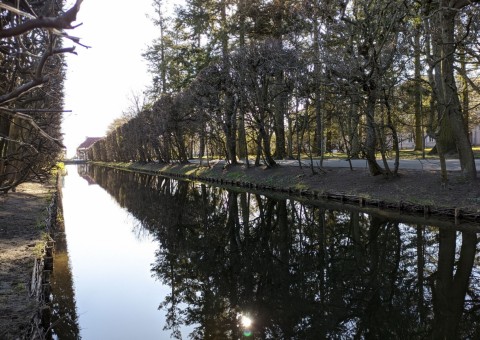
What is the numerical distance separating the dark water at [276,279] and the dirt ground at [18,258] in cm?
79

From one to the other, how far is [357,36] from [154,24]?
112 ft

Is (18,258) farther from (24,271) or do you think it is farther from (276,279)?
(276,279)

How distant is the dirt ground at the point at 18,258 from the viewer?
182 inches

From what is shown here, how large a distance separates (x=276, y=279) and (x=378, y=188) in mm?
8369

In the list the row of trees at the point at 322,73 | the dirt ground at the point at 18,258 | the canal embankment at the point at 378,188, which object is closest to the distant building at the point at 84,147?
the row of trees at the point at 322,73

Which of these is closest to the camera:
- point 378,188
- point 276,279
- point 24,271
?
point 24,271

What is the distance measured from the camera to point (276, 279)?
7727mm

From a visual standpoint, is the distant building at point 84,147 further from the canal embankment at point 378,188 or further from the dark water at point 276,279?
the dark water at point 276,279

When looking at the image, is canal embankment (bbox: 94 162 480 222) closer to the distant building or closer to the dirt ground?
the dirt ground

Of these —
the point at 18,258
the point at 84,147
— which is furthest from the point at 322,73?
the point at 84,147

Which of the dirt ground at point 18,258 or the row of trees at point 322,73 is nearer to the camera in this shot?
the dirt ground at point 18,258

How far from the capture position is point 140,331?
235 inches

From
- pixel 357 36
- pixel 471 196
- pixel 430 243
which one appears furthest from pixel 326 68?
pixel 430 243

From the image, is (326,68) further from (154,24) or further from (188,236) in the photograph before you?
(154,24)
